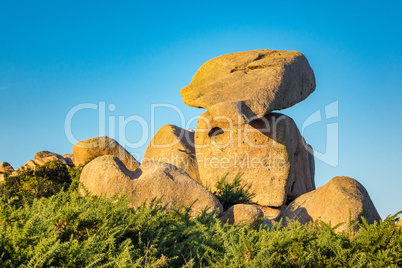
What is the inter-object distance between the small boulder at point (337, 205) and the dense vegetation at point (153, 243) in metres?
2.93

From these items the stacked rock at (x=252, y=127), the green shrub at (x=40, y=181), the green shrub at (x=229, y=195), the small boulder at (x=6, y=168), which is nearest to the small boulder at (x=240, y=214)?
the green shrub at (x=229, y=195)

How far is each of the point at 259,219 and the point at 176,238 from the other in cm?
302

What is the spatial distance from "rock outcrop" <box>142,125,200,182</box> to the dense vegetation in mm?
10649

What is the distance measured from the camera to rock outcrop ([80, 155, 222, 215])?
934cm

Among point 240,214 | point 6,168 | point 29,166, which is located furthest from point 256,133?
point 6,168

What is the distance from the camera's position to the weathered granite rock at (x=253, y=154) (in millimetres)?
14414

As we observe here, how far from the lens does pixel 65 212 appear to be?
5.82 m

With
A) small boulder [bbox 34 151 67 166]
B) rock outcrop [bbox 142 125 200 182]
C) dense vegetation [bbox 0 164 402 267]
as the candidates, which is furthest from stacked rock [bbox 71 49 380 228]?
small boulder [bbox 34 151 67 166]

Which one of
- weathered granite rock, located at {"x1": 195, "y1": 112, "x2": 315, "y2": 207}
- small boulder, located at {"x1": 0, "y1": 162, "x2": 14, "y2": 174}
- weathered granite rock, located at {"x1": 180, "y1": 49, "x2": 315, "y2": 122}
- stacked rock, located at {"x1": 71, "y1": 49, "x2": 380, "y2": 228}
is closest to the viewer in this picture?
stacked rock, located at {"x1": 71, "y1": 49, "x2": 380, "y2": 228}

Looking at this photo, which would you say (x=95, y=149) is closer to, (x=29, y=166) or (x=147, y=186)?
(x=29, y=166)

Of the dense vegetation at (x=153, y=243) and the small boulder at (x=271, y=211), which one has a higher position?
the dense vegetation at (x=153, y=243)

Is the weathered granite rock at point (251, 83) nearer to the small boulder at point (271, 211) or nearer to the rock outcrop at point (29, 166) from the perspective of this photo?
the small boulder at point (271, 211)

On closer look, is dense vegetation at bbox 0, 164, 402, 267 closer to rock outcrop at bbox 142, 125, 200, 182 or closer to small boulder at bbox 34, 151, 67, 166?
rock outcrop at bbox 142, 125, 200, 182

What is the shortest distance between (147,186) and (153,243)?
12.6 ft
